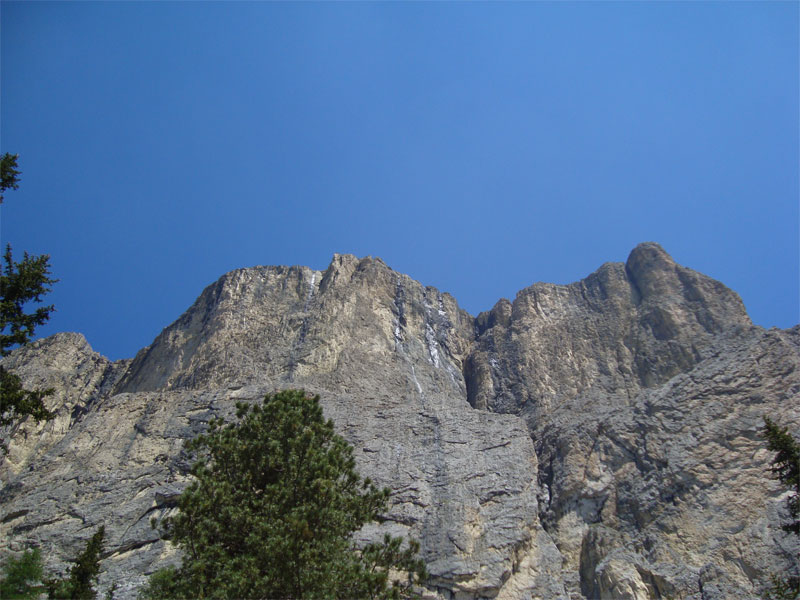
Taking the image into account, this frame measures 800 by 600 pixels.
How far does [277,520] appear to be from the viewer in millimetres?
18031

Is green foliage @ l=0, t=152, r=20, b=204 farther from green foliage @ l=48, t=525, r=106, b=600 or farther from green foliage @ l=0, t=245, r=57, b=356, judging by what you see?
green foliage @ l=48, t=525, r=106, b=600

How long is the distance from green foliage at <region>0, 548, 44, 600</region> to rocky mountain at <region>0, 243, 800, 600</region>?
5000 millimetres

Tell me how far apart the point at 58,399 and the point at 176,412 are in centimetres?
2282

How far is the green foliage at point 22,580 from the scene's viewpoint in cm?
2642

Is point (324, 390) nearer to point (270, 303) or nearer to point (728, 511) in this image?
point (270, 303)

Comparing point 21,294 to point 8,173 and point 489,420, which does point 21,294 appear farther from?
point 489,420

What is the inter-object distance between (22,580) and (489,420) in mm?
33004

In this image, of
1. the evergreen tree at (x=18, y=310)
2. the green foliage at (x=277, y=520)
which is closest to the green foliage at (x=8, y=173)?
the evergreen tree at (x=18, y=310)

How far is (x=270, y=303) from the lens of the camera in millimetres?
66625

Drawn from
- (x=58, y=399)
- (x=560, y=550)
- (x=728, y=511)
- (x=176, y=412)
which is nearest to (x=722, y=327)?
(x=728, y=511)

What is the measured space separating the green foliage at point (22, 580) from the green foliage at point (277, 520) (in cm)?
1184

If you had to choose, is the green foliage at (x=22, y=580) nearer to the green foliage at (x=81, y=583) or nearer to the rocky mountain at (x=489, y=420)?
the green foliage at (x=81, y=583)

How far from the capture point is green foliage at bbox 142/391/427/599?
1748 centimetres

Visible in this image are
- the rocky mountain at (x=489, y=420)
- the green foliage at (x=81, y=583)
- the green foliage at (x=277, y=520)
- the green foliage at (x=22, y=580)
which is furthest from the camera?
the rocky mountain at (x=489, y=420)
